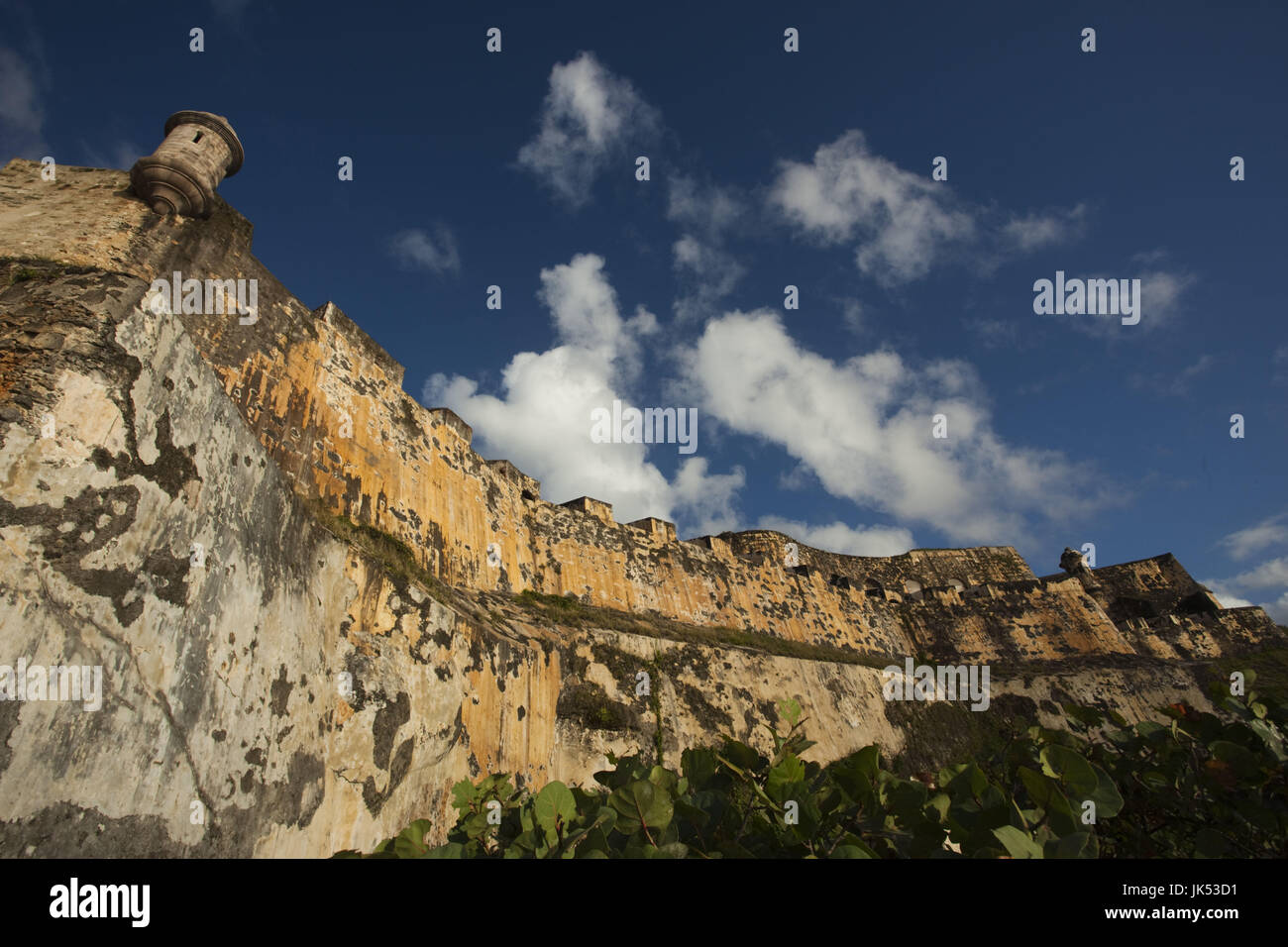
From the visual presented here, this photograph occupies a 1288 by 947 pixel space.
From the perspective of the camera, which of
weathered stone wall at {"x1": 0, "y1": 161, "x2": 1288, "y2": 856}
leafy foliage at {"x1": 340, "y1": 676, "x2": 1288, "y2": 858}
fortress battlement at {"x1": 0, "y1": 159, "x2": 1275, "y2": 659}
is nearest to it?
leafy foliage at {"x1": 340, "y1": 676, "x2": 1288, "y2": 858}

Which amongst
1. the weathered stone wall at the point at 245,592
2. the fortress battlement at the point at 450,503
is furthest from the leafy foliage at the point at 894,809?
the fortress battlement at the point at 450,503

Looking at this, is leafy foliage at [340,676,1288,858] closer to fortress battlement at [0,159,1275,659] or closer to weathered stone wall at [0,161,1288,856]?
weathered stone wall at [0,161,1288,856]

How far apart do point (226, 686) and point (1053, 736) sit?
4.65m

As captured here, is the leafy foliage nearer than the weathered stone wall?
Yes

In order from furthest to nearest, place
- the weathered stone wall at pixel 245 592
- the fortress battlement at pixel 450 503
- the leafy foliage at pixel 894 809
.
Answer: the fortress battlement at pixel 450 503, the weathered stone wall at pixel 245 592, the leafy foliage at pixel 894 809

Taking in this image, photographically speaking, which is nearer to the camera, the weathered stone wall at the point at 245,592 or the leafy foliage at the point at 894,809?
the leafy foliage at the point at 894,809

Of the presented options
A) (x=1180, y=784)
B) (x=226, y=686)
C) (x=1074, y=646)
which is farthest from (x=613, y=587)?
(x=1074, y=646)

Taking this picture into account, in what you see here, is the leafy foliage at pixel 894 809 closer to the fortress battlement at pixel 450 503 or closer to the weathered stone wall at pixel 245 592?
the weathered stone wall at pixel 245 592

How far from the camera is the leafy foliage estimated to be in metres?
1.76

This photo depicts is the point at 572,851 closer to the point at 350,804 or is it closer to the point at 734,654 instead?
the point at 350,804

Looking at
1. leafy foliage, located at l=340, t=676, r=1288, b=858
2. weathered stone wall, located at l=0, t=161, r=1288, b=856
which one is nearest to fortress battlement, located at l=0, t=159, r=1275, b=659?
weathered stone wall, located at l=0, t=161, r=1288, b=856

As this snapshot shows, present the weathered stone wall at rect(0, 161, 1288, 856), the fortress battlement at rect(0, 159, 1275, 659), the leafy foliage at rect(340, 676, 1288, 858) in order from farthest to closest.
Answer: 1. the fortress battlement at rect(0, 159, 1275, 659)
2. the weathered stone wall at rect(0, 161, 1288, 856)
3. the leafy foliage at rect(340, 676, 1288, 858)

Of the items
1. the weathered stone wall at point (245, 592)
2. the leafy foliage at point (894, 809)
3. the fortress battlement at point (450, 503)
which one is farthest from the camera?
the fortress battlement at point (450, 503)

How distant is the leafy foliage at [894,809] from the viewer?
1.76 metres
